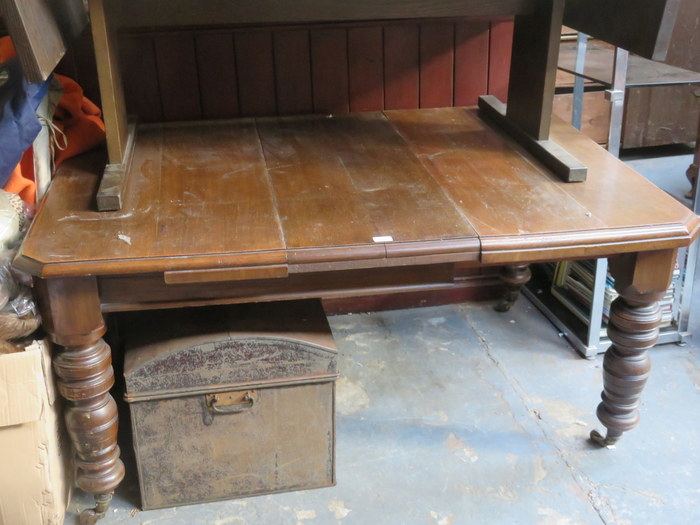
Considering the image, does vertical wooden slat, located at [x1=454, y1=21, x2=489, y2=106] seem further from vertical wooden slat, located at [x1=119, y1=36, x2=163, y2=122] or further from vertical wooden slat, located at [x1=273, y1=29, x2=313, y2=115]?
vertical wooden slat, located at [x1=119, y1=36, x2=163, y2=122]

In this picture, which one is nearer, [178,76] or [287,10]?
[287,10]

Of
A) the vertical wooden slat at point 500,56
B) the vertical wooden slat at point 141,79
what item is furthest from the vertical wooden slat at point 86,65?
the vertical wooden slat at point 500,56

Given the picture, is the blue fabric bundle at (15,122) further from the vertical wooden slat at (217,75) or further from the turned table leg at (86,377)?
the vertical wooden slat at (217,75)

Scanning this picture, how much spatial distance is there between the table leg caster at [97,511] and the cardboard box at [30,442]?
1.9 inches

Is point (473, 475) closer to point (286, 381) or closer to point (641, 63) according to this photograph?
point (286, 381)

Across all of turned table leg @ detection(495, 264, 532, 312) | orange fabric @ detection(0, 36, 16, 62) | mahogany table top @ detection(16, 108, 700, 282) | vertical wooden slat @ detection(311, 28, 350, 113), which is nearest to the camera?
mahogany table top @ detection(16, 108, 700, 282)

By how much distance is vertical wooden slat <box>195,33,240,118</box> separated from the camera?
2053mm

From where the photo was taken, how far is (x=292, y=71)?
213cm

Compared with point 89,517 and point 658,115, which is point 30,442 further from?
point 658,115

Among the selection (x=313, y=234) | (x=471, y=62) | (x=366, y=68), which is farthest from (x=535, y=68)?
(x=313, y=234)

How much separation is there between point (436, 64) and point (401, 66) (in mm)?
104

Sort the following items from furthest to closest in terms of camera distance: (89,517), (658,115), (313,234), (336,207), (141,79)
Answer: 1. (658,115)
2. (141,79)
3. (89,517)
4. (336,207)
5. (313,234)

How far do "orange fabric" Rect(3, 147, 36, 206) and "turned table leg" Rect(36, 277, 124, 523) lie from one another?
0.27 meters

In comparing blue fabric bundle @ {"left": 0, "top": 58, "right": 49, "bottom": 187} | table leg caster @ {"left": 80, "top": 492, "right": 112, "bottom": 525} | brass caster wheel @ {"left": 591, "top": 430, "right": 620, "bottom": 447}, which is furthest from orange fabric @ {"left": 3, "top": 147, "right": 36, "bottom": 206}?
brass caster wheel @ {"left": 591, "top": 430, "right": 620, "bottom": 447}
